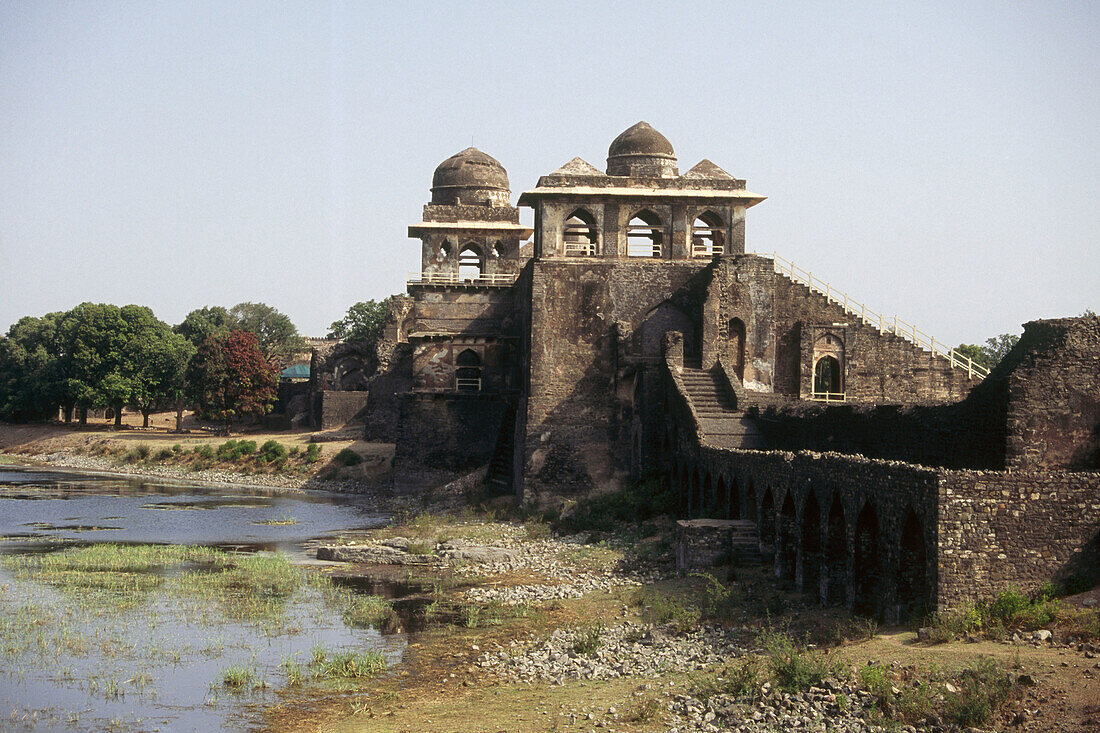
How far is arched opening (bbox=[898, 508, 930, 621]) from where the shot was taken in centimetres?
1505

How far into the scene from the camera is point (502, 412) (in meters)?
40.1

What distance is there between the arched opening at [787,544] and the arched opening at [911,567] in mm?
3951

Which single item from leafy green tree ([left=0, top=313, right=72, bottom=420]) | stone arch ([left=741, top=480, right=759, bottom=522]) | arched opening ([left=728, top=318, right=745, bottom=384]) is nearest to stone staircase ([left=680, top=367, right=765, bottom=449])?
arched opening ([left=728, top=318, right=745, bottom=384])

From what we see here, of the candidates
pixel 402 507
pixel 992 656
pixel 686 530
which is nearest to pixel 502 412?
pixel 402 507

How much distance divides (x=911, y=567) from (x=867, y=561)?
1.30 m

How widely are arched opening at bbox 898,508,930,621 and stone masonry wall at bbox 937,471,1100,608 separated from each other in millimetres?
630

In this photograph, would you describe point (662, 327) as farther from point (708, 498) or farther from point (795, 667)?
point (795, 667)

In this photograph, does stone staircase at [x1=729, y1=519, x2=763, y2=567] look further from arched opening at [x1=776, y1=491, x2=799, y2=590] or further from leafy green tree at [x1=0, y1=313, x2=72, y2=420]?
leafy green tree at [x1=0, y1=313, x2=72, y2=420]

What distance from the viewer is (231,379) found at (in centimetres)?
6009

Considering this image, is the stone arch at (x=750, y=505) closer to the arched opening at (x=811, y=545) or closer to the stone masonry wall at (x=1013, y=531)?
the arched opening at (x=811, y=545)

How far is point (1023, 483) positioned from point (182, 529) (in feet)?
80.1

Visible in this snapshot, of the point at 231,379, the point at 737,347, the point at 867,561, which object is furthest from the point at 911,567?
the point at 231,379

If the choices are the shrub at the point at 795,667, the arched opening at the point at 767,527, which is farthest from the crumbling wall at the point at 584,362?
the shrub at the point at 795,667

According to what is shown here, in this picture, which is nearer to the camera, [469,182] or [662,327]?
[662,327]
